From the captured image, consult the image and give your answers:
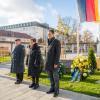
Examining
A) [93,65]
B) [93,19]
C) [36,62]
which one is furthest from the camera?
[93,65]

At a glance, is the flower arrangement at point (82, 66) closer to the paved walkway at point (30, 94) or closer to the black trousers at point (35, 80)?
the paved walkway at point (30, 94)

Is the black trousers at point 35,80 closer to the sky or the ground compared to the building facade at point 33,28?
closer to the ground

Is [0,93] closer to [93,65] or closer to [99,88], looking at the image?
[99,88]

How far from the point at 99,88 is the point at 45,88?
5.42 feet

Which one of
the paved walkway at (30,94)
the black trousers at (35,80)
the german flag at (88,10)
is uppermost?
the german flag at (88,10)

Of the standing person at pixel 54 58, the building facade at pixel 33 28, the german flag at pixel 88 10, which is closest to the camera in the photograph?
the standing person at pixel 54 58

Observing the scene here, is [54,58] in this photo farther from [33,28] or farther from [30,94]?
[33,28]

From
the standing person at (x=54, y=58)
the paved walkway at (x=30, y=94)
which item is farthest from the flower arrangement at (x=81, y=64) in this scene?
the standing person at (x=54, y=58)

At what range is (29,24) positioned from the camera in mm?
93375

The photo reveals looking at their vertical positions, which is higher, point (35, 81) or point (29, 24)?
point (29, 24)

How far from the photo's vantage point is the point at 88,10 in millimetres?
9602

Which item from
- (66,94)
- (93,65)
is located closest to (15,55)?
(66,94)

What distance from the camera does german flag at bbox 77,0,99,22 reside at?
30.9 feet

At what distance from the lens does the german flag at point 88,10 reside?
9414 millimetres
